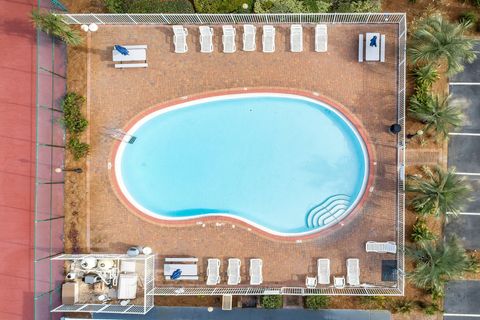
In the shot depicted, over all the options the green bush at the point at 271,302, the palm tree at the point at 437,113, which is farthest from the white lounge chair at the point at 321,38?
the green bush at the point at 271,302

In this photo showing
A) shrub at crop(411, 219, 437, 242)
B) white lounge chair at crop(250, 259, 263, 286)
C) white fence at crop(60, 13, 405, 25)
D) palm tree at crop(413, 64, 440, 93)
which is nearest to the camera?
palm tree at crop(413, 64, 440, 93)

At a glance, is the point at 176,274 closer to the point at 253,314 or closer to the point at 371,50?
the point at 253,314

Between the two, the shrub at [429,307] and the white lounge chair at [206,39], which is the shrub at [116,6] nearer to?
the white lounge chair at [206,39]

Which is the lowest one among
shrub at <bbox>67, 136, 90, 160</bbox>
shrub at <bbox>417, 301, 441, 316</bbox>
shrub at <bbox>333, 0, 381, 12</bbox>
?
shrub at <bbox>417, 301, 441, 316</bbox>

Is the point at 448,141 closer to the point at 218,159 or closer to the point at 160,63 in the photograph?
the point at 218,159

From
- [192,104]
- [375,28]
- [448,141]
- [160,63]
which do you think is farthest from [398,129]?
[160,63]

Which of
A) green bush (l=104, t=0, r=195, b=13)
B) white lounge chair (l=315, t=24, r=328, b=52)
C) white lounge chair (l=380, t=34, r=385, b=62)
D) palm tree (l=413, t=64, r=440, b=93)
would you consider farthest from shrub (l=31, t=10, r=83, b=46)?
palm tree (l=413, t=64, r=440, b=93)

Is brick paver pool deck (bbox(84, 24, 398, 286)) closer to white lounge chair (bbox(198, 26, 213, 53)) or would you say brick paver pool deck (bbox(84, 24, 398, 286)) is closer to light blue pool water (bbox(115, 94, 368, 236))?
white lounge chair (bbox(198, 26, 213, 53))
